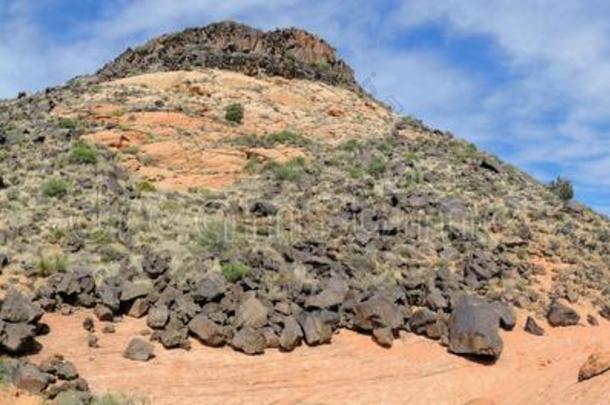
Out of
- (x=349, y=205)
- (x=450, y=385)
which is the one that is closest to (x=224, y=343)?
(x=450, y=385)

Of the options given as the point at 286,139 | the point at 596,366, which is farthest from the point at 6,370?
the point at 286,139

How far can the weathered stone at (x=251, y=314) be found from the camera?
14884mm

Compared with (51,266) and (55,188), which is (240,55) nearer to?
(55,188)

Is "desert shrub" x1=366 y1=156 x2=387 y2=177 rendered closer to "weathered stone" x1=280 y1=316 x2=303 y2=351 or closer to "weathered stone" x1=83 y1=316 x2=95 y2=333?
"weathered stone" x1=280 y1=316 x2=303 y2=351

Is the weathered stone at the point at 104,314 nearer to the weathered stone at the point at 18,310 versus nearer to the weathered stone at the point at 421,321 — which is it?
the weathered stone at the point at 18,310

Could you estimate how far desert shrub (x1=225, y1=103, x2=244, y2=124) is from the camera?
3331cm

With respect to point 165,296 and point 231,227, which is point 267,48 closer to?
point 231,227

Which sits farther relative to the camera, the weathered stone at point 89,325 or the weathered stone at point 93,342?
the weathered stone at point 89,325

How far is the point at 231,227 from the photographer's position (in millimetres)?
20578

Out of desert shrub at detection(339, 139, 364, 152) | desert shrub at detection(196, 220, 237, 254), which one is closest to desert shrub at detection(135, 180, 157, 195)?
desert shrub at detection(196, 220, 237, 254)

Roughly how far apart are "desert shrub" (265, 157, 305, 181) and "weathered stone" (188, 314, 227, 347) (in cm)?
1178

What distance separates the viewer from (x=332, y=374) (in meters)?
14.0

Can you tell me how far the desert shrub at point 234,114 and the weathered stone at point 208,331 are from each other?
19554 mm

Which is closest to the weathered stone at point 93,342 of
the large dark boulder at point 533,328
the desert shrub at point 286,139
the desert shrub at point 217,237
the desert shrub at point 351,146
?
the desert shrub at point 217,237
